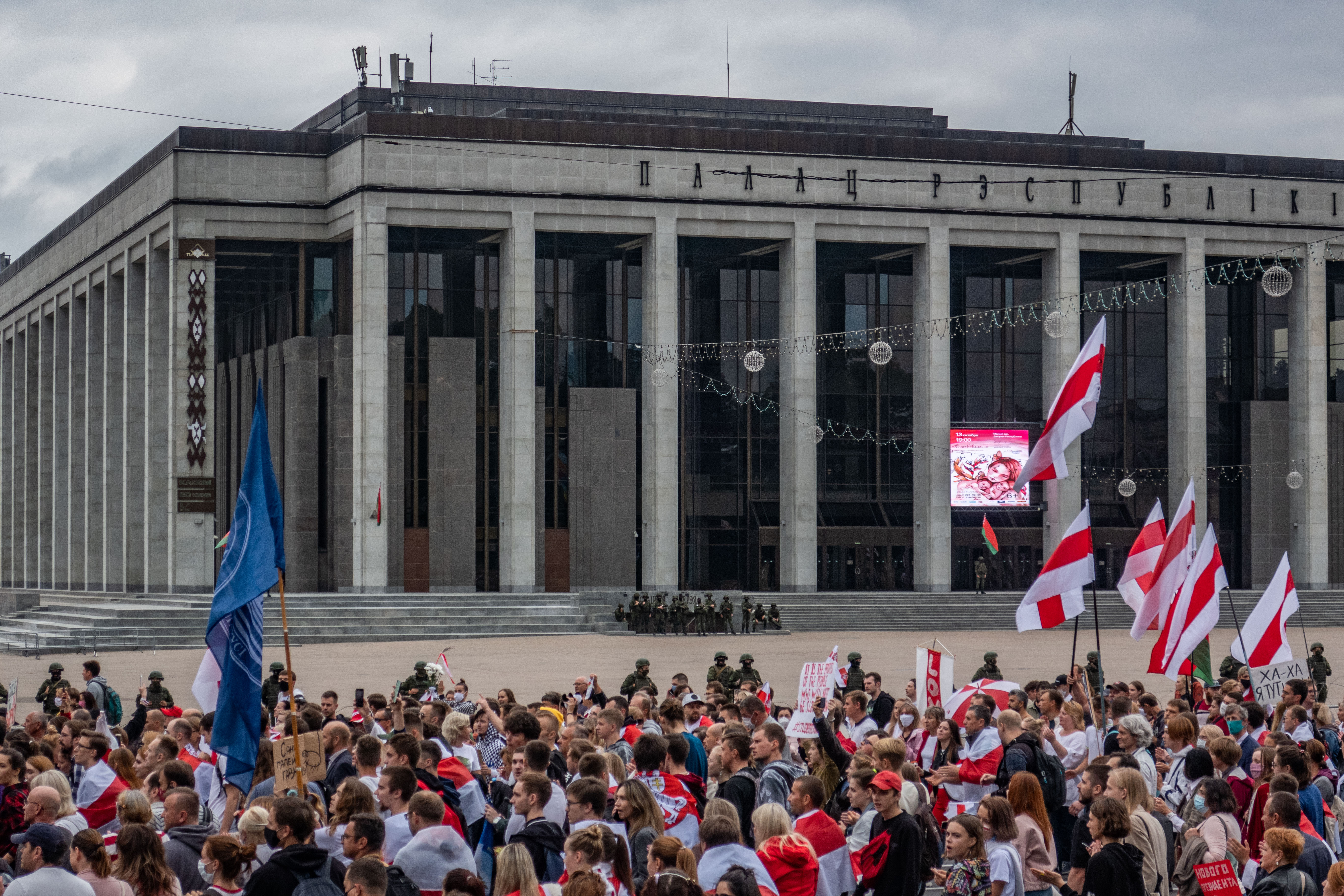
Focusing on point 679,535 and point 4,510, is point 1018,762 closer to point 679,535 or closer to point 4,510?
point 679,535

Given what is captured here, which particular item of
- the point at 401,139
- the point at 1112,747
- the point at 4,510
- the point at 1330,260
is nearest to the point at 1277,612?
the point at 1112,747

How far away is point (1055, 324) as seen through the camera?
4691 centimetres

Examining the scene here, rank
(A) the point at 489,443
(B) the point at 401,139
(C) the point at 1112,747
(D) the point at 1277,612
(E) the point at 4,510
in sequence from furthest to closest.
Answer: (E) the point at 4,510, (A) the point at 489,443, (B) the point at 401,139, (D) the point at 1277,612, (C) the point at 1112,747

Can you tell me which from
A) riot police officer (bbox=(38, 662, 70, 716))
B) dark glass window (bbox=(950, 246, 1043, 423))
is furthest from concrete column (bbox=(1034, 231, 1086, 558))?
riot police officer (bbox=(38, 662, 70, 716))

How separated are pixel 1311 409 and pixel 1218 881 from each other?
50721mm

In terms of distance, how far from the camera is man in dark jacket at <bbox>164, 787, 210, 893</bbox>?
27.6 ft

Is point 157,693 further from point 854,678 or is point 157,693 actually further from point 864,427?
point 864,427

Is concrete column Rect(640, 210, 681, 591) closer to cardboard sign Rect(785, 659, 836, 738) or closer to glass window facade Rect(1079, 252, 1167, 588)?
glass window facade Rect(1079, 252, 1167, 588)

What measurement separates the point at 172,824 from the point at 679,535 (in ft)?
155

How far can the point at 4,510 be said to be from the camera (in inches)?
3019

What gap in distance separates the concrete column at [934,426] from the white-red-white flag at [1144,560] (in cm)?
Result: 3315

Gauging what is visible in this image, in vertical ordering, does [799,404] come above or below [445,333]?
below

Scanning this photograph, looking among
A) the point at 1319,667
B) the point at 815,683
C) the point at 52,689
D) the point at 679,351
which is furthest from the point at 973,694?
the point at 679,351

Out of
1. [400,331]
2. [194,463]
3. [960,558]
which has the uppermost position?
[400,331]
